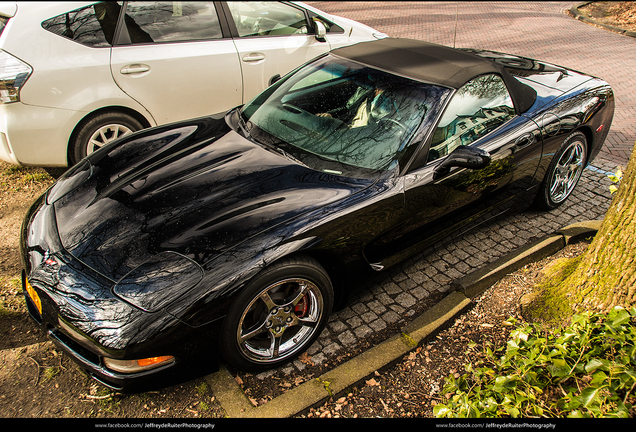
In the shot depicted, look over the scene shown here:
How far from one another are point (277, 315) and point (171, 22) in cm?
357

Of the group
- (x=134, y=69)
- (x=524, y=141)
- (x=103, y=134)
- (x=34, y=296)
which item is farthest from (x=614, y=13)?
(x=34, y=296)

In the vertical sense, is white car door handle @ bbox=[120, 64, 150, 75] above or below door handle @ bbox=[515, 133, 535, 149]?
above

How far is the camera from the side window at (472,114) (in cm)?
303

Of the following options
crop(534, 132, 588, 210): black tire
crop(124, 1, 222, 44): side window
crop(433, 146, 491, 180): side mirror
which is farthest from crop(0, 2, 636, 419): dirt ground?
crop(124, 1, 222, 44): side window

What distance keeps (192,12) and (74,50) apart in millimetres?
1297

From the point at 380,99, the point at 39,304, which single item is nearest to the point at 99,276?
the point at 39,304

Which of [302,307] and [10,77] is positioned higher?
[10,77]

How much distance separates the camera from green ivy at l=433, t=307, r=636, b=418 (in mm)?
1968

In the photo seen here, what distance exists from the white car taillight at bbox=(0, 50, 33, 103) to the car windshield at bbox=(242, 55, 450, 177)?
205 centimetres

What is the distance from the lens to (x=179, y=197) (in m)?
2.62

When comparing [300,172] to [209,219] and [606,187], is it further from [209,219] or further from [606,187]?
[606,187]

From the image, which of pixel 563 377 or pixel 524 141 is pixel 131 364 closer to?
pixel 563 377

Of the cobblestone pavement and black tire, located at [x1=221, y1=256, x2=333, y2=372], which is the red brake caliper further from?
the cobblestone pavement
